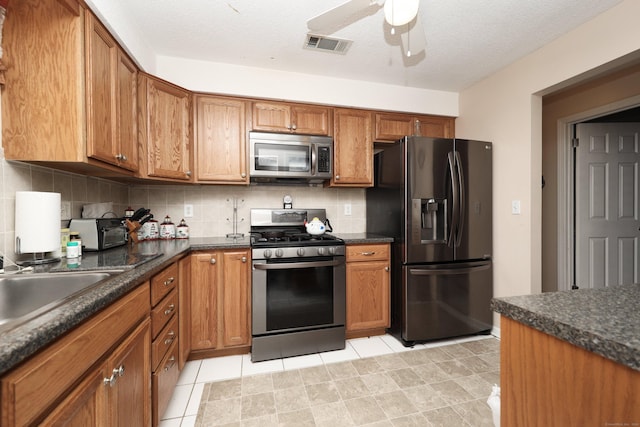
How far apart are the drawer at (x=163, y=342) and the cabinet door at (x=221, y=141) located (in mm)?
1188

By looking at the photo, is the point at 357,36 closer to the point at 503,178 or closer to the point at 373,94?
the point at 373,94

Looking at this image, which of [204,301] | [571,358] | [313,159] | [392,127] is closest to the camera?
[571,358]

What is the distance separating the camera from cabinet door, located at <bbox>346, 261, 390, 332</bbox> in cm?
240

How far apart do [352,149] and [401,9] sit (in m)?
1.37

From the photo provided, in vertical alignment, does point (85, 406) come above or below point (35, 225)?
below

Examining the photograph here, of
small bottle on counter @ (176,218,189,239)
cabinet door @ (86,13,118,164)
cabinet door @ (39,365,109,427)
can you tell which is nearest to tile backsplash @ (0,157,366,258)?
small bottle on counter @ (176,218,189,239)

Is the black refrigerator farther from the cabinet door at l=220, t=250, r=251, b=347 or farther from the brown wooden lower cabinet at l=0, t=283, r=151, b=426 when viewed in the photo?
the brown wooden lower cabinet at l=0, t=283, r=151, b=426

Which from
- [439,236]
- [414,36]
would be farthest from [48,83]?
[439,236]

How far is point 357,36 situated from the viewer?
202cm

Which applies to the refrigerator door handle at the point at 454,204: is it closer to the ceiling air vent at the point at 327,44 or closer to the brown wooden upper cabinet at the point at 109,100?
the ceiling air vent at the point at 327,44

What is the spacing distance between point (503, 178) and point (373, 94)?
1451 mm

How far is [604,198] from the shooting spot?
106 inches

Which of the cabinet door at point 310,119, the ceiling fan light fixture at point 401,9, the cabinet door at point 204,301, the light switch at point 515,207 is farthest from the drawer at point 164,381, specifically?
the light switch at point 515,207

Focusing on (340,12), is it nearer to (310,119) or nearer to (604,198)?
(310,119)
